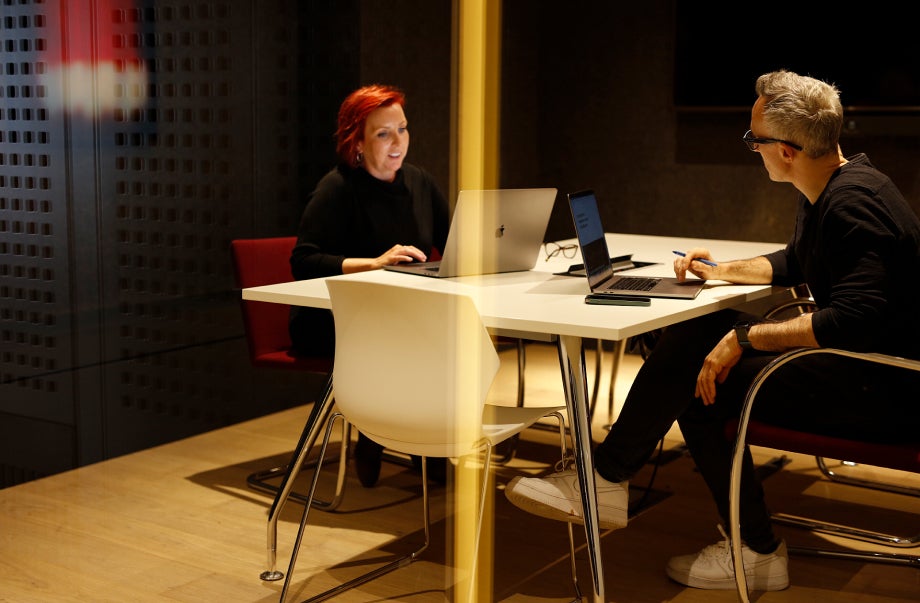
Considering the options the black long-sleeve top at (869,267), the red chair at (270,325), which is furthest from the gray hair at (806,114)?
the red chair at (270,325)

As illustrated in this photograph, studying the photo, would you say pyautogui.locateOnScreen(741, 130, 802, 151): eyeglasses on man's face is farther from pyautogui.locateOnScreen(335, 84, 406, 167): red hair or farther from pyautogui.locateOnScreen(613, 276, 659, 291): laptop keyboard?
pyautogui.locateOnScreen(335, 84, 406, 167): red hair

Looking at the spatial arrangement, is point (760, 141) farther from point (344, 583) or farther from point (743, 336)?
point (344, 583)

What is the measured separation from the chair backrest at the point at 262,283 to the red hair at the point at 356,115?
0.38m

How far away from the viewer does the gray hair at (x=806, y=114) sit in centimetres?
242

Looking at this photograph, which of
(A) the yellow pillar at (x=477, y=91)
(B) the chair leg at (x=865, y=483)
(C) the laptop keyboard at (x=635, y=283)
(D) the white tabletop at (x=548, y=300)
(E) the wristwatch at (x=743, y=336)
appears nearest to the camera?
(D) the white tabletop at (x=548, y=300)

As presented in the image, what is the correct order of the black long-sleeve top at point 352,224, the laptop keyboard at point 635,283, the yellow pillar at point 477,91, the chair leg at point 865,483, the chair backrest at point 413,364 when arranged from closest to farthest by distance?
1. the chair backrest at point 413,364
2. the laptop keyboard at point 635,283
3. the black long-sleeve top at point 352,224
4. the chair leg at point 865,483
5. the yellow pillar at point 477,91

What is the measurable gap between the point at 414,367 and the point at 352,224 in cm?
137

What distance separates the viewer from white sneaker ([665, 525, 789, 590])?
2.59 metres

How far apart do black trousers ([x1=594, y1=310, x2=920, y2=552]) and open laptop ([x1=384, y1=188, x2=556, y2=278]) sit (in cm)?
55

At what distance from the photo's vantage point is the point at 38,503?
3238mm

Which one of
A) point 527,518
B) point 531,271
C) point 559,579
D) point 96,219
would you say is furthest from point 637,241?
point 96,219

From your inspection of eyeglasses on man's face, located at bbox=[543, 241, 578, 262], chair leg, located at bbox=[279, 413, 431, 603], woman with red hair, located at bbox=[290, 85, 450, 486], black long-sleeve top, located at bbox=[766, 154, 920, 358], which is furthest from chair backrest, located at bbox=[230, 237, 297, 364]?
black long-sleeve top, located at bbox=[766, 154, 920, 358]

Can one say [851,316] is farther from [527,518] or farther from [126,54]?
[126,54]

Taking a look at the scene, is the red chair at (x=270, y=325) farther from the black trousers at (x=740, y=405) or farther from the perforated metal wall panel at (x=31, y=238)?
the black trousers at (x=740, y=405)
